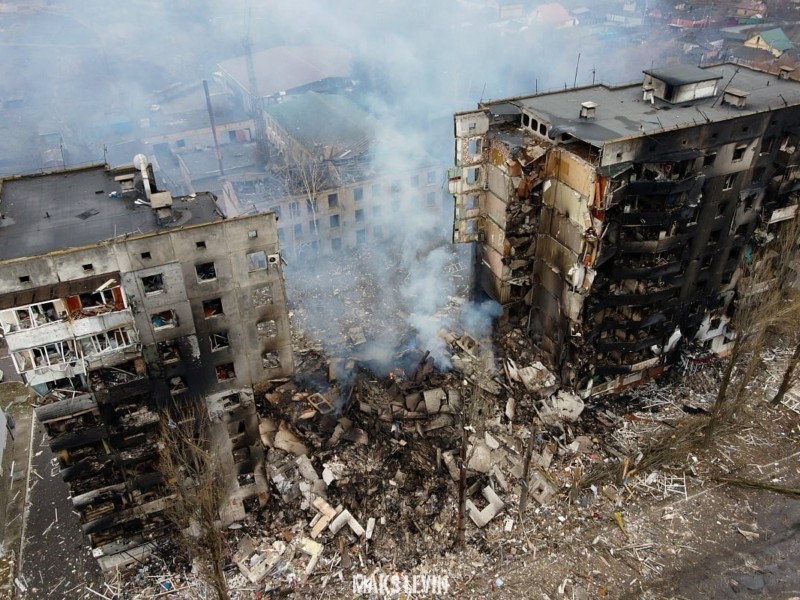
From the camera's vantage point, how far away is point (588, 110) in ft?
109

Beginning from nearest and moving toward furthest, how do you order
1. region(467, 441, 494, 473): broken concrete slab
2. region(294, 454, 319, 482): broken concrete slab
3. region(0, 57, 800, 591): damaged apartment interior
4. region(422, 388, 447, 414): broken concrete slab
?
region(0, 57, 800, 591): damaged apartment interior → region(294, 454, 319, 482): broken concrete slab → region(467, 441, 494, 473): broken concrete slab → region(422, 388, 447, 414): broken concrete slab

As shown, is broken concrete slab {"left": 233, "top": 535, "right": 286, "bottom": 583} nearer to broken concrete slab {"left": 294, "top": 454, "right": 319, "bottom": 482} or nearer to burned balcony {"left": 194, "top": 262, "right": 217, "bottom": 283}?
broken concrete slab {"left": 294, "top": 454, "right": 319, "bottom": 482}

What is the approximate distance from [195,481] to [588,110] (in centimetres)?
2689

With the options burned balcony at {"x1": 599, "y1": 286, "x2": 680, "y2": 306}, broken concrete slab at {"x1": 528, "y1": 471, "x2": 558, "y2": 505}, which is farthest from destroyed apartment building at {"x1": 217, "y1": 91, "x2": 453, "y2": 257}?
broken concrete slab at {"x1": 528, "y1": 471, "x2": 558, "y2": 505}

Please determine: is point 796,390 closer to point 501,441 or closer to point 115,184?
point 501,441

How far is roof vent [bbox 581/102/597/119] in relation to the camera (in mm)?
33031

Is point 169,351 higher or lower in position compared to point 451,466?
higher

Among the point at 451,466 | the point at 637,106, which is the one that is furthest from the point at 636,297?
the point at 451,466

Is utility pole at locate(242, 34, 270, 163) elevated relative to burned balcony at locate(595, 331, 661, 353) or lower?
elevated

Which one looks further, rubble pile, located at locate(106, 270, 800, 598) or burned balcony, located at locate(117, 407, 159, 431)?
rubble pile, located at locate(106, 270, 800, 598)

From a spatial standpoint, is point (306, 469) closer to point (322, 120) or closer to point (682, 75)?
point (682, 75)

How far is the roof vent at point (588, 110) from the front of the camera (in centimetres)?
3303

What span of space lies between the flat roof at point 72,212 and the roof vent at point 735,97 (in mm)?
27050

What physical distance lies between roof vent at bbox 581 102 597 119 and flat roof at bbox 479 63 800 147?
0.32 metres
